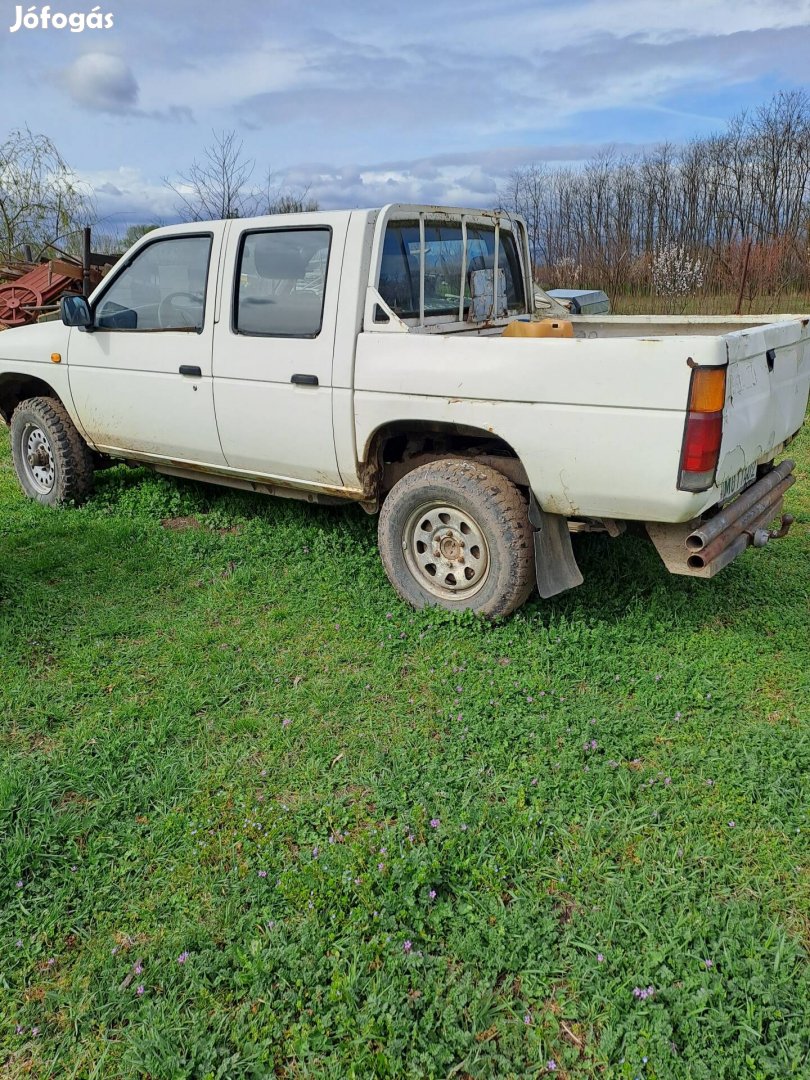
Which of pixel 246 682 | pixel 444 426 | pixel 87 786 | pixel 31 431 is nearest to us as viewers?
pixel 87 786

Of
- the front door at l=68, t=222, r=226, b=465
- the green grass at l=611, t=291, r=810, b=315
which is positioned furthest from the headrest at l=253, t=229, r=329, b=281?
the green grass at l=611, t=291, r=810, b=315

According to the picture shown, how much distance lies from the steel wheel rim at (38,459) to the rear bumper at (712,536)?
179 inches

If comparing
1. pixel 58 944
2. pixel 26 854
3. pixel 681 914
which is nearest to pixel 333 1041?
pixel 58 944

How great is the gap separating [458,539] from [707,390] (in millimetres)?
1483

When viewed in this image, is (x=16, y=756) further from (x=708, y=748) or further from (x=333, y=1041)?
(x=708, y=748)

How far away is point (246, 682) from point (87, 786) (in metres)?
0.89

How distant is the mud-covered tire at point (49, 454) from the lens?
5.99 m

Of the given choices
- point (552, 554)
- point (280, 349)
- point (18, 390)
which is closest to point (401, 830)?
point (552, 554)

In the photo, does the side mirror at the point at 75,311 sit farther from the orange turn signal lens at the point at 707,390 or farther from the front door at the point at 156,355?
the orange turn signal lens at the point at 707,390

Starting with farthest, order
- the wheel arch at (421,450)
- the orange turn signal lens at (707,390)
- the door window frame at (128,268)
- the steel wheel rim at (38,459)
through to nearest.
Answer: the steel wheel rim at (38,459)
the door window frame at (128,268)
the wheel arch at (421,450)
the orange turn signal lens at (707,390)

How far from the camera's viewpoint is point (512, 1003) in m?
2.24

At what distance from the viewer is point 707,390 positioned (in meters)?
3.21

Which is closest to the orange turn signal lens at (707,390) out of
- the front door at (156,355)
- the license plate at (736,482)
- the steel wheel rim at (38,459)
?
the license plate at (736,482)

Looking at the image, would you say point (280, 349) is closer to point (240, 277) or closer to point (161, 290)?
point (240, 277)
